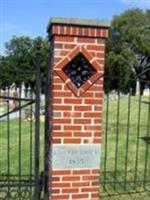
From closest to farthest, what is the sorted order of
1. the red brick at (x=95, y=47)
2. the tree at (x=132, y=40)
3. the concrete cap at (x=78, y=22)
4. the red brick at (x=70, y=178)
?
the concrete cap at (x=78, y=22) → the red brick at (x=95, y=47) → the red brick at (x=70, y=178) → the tree at (x=132, y=40)

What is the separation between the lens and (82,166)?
20.2 feet

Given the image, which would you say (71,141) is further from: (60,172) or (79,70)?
(79,70)

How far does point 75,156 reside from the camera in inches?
240

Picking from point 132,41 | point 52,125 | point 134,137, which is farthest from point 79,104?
point 132,41

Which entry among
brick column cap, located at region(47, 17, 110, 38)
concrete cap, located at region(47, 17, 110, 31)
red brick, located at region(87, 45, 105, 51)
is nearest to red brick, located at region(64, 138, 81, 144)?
red brick, located at region(87, 45, 105, 51)

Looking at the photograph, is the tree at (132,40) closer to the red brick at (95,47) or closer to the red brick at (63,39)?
the red brick at (95,47)

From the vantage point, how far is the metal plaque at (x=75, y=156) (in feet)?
19.9

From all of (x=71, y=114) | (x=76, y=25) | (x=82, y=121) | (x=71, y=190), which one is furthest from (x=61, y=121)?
(x=76, y=25)

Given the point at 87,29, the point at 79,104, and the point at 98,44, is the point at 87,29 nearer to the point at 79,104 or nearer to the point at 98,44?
the point at 98,44

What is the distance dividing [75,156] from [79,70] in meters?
1.04

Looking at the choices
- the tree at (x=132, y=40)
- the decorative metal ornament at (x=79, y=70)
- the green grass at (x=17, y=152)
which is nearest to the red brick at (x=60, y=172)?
the green grass at (x=17, y=152)

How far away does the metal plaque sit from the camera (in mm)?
6066

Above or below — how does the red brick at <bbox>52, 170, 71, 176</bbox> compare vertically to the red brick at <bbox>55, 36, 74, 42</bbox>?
below

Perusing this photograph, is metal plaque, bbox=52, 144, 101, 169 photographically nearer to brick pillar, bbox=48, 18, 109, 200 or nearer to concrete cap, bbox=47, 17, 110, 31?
brick pillar, bbox=48, 18, 109, 200
